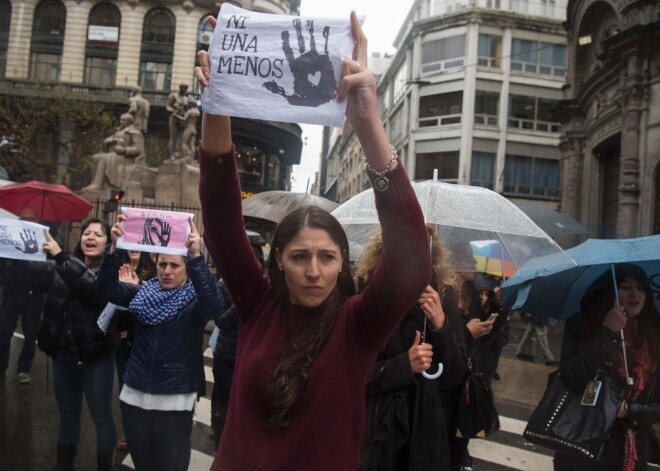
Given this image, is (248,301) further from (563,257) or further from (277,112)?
(563,257)

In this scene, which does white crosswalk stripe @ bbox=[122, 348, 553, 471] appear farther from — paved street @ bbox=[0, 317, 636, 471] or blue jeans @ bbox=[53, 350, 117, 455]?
blue jeans @ bbox=[53, 350, 117, 455]

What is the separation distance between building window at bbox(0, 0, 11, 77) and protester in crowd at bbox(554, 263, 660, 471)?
43908mm

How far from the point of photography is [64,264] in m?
3.97

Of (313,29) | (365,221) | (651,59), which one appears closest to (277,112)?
(313,29)

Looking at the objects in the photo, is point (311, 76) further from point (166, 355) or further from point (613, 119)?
point (613, 119)

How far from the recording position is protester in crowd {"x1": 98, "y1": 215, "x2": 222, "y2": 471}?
132 inches

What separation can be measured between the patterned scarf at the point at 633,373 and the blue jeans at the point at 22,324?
249 inches

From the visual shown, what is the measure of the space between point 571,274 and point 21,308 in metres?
6.39

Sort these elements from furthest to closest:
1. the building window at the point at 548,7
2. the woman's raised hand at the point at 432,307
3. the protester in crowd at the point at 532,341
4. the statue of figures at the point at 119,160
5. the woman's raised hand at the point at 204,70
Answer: the building window at the point at 548,7, the statue of figures at the point at 119,160, the protester in crowd at the point at 532,341, the woman's raised hand at the point at 432,307, the woman's raised hand at the point at 204,70

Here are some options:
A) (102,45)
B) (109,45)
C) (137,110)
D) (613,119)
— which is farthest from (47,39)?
(613,119)

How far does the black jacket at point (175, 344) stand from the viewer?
3385 mm

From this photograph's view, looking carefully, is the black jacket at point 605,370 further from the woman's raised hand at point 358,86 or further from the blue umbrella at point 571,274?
the woman's raised hand at point 358,86

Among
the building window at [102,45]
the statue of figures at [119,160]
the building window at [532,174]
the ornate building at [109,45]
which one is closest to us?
the statue of figures at [119,160]

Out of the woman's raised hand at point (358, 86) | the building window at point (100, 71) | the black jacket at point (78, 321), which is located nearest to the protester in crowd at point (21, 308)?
the black jacket at point (78, 321)
